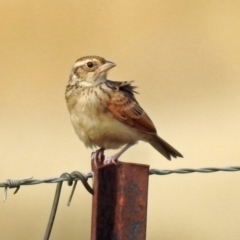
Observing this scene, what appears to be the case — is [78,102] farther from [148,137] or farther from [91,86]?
[148,137]

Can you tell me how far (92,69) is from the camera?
13.9ft

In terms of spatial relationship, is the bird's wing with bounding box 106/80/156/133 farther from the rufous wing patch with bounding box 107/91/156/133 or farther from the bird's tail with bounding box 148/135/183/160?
the bird's tail with bounding box 148/135/183/160

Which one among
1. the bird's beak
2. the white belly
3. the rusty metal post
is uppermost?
the bird's beak

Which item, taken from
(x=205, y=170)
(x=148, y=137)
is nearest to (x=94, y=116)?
(x=148, y=137)

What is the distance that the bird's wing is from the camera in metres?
3.86

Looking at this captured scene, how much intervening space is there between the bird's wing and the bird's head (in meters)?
0.17

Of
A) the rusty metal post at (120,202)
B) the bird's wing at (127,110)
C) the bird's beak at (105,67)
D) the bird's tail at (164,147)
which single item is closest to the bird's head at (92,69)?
the bird's beak at (105,67)

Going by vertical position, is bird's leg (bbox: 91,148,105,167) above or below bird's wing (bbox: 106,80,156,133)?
below

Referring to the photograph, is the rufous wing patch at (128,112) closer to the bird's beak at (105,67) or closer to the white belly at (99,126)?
the white belly at (99,126)

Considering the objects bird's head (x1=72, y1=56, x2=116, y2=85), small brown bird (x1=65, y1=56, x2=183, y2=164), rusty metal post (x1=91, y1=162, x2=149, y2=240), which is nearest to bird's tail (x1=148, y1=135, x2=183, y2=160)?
small brown bird (x1=65, y1=56, x2=183, y2=164)

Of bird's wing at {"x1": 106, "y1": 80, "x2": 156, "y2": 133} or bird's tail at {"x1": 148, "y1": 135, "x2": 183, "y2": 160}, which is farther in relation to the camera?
bird's tail at {"x1": 148, "y1": 135, "x2": 183, "y2": 160}

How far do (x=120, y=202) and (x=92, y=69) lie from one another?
1.92 meters

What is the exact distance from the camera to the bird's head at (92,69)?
4160 millimetres

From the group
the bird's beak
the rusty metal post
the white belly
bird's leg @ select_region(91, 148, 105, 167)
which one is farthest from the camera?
the bird's beak
